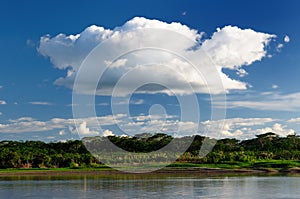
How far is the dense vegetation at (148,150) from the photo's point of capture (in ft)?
273

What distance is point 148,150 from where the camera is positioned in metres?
105

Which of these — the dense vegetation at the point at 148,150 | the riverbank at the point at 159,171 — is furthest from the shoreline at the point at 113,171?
the dense vegetation at the point at 148,150

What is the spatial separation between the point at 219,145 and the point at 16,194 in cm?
7519

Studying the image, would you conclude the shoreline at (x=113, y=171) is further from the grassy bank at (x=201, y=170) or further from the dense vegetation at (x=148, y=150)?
the dense vegetation at (x=148, y=150)

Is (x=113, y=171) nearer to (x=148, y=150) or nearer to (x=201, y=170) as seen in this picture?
(x=201, y=170)

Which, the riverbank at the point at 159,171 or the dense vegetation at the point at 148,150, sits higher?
the dense vegetation at the point at 148,150

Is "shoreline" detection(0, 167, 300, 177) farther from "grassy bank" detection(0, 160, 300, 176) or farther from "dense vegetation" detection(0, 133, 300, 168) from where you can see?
"dense vegetation" detection(0, 133, 300, 168)

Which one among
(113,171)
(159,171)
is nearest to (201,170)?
(159,171)

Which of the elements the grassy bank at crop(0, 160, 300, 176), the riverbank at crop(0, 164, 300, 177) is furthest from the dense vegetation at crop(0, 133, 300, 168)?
the riverbank at crop(0, 164, 300, 177)

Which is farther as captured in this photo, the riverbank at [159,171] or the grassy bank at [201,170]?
the grassy bank at [201,170]

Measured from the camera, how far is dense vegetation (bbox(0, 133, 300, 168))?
3275 inches

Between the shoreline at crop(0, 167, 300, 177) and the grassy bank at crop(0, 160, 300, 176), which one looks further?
the grassy bank at crop(0, 160, 300, 176)

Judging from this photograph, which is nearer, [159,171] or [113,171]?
[159,171]

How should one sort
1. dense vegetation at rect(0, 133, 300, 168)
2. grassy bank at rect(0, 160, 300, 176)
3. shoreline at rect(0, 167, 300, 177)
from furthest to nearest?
dense vegetation at rect(0, 133, 300, 168), grassy bank at rect(0, 160, 300, 176), shoreline at rect(0, 167, 300, 177)
